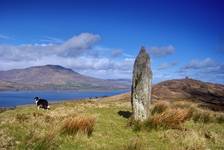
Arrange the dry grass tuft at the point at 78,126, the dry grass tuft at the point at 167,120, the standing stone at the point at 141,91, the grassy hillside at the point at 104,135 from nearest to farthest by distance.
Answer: the grassy hillside at the point at 104,135 → the dry grass tuft at the point at 78,126 → the dry grass tuft at the point at 167,120 → the standing stone at the point at 141,91

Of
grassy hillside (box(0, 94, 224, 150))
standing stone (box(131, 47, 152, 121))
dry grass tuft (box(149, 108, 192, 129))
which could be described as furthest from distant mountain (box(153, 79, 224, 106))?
grassy hillside (box(0, 94, 224, 150))

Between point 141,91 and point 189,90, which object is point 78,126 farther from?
point 189,90

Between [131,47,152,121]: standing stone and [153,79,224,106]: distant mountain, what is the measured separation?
72.2 ft

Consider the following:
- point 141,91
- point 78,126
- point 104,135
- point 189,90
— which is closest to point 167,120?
point 141,91

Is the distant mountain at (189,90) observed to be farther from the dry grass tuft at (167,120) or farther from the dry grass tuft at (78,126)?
the dry grass tuft at (78,126)

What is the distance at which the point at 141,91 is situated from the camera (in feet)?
53.6

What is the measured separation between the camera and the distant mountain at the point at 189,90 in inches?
1553

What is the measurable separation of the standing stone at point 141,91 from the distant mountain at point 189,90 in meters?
22.0

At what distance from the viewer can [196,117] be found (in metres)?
19.0

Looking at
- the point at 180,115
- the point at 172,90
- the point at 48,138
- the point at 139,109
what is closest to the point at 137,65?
the point at 139,109

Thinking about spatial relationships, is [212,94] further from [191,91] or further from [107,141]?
[107,141]

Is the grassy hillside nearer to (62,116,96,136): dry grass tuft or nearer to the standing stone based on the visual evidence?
(62,116,96,136): dry grass tuft

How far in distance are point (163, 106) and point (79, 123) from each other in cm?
1023

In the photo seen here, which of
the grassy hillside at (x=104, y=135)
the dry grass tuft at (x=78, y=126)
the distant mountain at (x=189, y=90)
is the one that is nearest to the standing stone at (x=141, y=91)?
the grassy hillside at (x=104, y=135)
